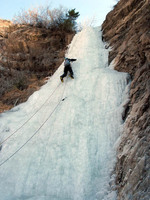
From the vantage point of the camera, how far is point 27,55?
10711 mm

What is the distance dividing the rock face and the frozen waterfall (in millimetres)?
428

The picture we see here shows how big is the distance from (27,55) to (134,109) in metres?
8.56

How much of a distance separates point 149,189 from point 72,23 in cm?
1240

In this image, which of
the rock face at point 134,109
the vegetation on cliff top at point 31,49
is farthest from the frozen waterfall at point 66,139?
the vegetation on cliff top at point 31,49

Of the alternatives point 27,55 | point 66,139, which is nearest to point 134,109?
point 66,139

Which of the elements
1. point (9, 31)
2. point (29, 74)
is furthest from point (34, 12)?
point (29, 74)

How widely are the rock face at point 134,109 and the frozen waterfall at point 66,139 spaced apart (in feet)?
1.41

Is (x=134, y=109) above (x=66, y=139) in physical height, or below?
above

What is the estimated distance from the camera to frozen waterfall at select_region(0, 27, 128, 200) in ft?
12.2

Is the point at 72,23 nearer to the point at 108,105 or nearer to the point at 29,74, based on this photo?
the point at 29,74

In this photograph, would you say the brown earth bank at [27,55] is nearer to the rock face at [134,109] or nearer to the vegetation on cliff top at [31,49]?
the vegetation on cliff top at [31,49]

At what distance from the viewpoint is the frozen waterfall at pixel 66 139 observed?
372 centimetres

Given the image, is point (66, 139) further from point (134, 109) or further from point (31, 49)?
point (31, 49)

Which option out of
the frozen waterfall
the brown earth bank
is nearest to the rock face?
the frozen waterfall
